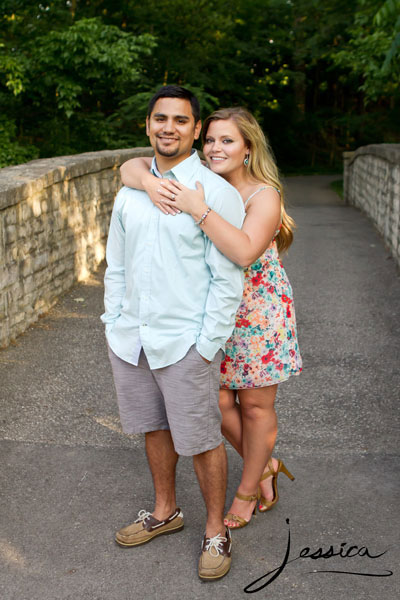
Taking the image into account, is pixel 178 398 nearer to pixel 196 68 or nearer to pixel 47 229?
pixel 47 229

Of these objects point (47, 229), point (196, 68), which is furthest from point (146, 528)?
point (196, 68)

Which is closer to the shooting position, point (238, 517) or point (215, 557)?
point (215, 557)

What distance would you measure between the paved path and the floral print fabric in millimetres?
755

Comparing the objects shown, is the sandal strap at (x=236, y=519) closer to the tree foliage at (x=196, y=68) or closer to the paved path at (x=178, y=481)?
the paved path at (x=178, y=481)

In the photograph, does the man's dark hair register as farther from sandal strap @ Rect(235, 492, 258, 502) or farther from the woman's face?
sandal strap @ Rect(235, 492, 258, 502)

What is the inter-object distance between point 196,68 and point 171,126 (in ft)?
70.4

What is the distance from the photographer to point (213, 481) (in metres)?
3.01

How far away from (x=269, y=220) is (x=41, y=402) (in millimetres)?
2634

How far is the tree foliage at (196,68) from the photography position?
12.9 metres

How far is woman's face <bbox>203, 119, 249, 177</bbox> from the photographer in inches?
119

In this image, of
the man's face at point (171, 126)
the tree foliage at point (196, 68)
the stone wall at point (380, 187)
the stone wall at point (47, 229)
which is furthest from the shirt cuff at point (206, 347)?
the stone wall at point (380, 187)

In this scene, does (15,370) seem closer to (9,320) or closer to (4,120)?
(9,320)

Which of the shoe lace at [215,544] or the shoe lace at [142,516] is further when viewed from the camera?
the shoe lace at [142,516]

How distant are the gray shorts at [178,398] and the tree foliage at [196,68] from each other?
2149 mm
